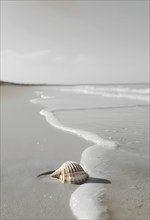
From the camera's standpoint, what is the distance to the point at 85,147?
6633 mm

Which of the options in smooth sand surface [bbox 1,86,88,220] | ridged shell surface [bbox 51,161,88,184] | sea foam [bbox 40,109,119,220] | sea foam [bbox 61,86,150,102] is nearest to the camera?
sea foam [bbox 40,109,119,220]

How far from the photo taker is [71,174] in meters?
4.48

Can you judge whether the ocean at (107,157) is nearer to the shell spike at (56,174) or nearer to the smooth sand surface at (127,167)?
the smooth sand surface at (127,167)

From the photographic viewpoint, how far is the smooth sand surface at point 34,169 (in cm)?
357

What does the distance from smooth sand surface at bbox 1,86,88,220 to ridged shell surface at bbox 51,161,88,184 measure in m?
0.10

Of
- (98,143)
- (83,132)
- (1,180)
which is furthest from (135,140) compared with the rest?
(1,180)

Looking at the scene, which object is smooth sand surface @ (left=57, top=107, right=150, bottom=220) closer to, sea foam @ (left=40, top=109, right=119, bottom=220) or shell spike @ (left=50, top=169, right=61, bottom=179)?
sea foam @ (left=40, top=109, right=119, bottom=220)

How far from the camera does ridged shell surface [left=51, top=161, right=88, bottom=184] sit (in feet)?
14.6

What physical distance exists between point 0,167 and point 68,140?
2.41 meters

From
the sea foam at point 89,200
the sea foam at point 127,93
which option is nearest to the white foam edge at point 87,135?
the sea foam at point 89,200

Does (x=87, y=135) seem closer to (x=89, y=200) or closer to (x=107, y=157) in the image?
(x=107, y=157)

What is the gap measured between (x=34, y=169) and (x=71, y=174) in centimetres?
90

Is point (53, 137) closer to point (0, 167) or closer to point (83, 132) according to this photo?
point (83, 132)

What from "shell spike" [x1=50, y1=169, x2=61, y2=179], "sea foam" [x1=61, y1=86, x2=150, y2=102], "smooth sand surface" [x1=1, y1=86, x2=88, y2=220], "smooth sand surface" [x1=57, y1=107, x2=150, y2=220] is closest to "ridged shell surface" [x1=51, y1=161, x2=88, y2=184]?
"shell spike" [x1=50, y1=169, x2=61, y2=179]
